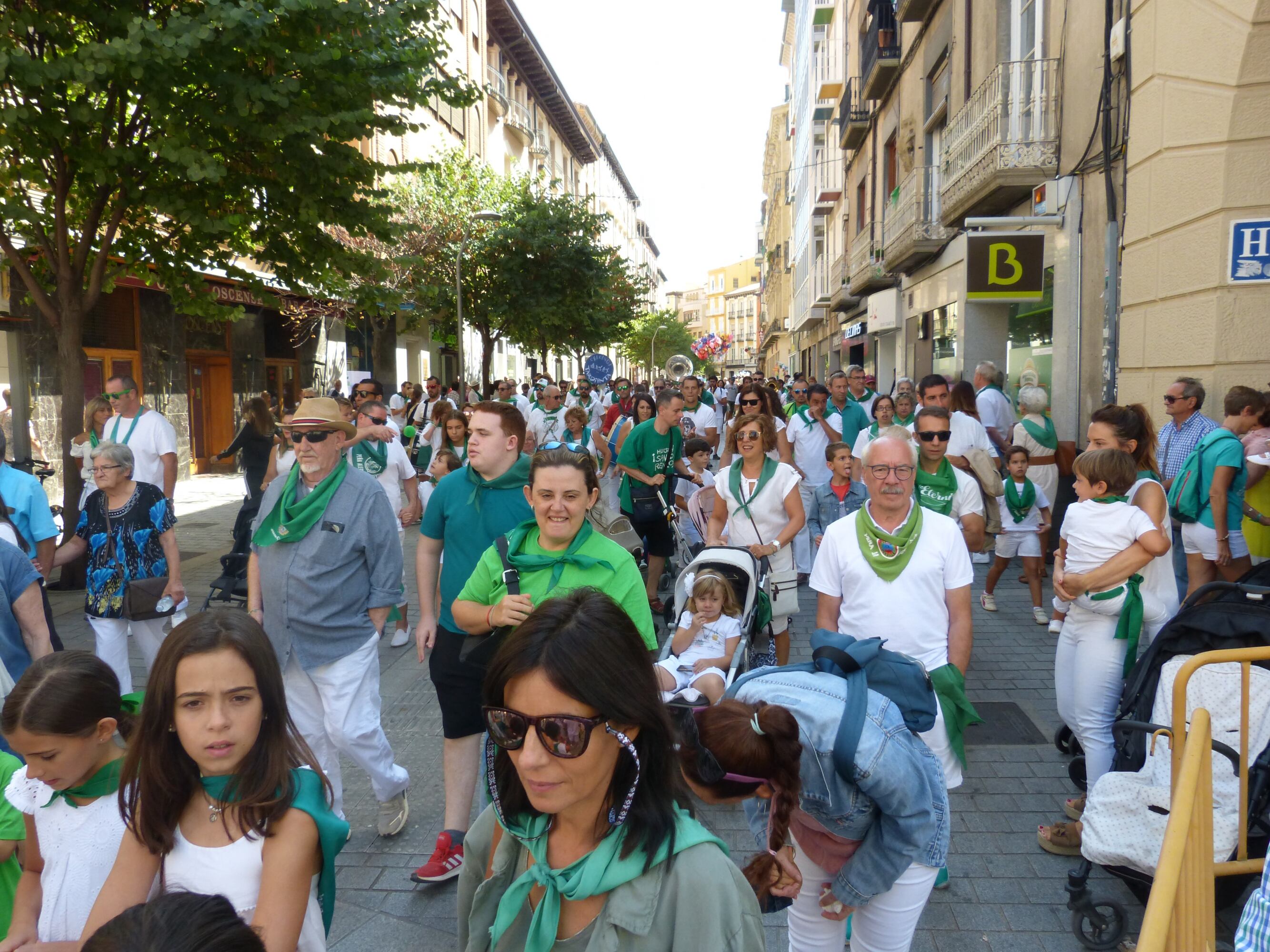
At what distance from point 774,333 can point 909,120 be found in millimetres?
56035

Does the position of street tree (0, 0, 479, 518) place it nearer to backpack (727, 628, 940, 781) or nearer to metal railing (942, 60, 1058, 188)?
metal railing (942, 60, 1058, 188)

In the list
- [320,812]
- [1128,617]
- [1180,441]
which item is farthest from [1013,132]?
[320,812]

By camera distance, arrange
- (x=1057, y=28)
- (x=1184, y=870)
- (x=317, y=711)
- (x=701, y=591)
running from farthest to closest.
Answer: (x=1057, y=28) < (x=701, y=591) < (x=317, y=711) < (x=1184, y=870)

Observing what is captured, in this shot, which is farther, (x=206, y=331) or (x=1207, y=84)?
(x=206, y=331)

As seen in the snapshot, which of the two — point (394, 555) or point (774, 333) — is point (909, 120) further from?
point (774, 333)

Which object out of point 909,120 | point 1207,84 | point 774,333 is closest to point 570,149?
point 774,333

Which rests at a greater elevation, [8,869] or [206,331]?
[206,331]

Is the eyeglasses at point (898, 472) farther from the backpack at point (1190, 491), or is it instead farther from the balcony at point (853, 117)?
the balcony at point (853, 117)

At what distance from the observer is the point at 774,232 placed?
71.3 metres

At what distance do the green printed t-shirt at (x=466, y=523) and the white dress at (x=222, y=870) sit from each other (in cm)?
189

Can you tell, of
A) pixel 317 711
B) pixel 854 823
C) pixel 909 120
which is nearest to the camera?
pixel 854 823

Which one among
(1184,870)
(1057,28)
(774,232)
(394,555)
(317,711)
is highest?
(774,232)

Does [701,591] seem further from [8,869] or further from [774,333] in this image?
[774,333]

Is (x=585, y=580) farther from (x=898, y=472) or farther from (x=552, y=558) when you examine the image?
(x=898, y=472)
